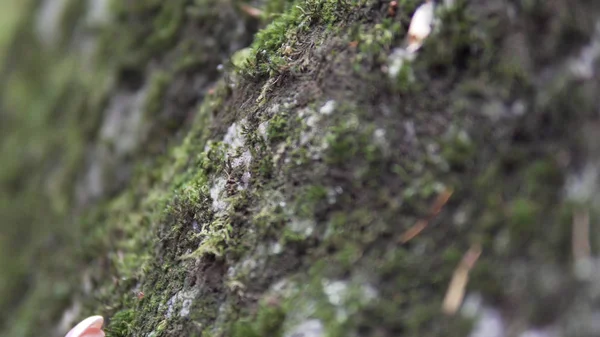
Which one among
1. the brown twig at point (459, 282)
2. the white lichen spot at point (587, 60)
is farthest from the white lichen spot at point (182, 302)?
the white lichen spot at point (587, 60)

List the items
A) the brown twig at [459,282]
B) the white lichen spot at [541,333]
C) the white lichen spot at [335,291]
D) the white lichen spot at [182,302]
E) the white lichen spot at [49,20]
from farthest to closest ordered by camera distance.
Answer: the white lichen spot at [49,20] < the white lichen spot at [182,302] < the white lichen spot at [335,291] < the brown twig at [459,282] < the white lichen spot at [541,333]

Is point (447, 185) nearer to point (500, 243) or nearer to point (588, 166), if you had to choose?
point (500, 243)

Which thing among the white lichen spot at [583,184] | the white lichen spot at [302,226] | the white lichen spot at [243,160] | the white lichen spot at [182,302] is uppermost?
the white lichen spot at [243,160]

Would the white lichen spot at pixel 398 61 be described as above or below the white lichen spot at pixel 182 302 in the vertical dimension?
above

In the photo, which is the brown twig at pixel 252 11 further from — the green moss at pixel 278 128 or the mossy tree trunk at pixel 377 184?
the green moss at pixel 278 128

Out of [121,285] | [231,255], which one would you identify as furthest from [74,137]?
[231,255]
